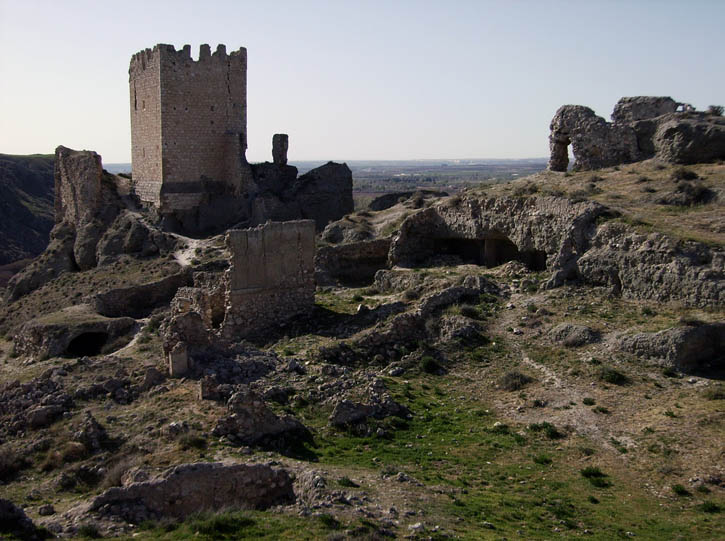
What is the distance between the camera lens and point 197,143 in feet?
104

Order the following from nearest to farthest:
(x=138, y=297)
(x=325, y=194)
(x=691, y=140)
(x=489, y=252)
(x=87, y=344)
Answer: (x=691, y=140)
(x=489, y=252)
(x=87, y=344)
(x=138, y=297)
(x=325, y=194)

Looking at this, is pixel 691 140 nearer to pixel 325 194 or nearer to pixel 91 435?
pixel 325 194

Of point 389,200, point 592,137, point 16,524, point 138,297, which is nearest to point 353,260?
point 138,297

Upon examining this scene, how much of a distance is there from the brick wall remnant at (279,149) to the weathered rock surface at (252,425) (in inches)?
908

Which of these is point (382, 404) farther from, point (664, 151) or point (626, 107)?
point (626, 107)

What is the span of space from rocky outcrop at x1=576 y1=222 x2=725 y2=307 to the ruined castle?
1607cm

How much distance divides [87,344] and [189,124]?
1178 cm

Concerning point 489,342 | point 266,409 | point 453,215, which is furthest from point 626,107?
point 266,409

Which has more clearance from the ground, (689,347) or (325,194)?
(325,194)

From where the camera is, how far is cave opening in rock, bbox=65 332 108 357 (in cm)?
2205

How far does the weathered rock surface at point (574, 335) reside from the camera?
1571cm

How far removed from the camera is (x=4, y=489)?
456 inches

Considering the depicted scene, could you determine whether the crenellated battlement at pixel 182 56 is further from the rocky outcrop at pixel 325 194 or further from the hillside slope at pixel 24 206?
the hillside slope at pixel 24 206

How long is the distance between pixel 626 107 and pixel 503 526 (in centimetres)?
1827
